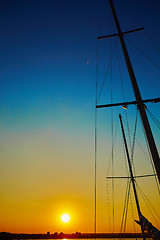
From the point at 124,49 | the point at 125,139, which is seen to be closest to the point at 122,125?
the point at 125,139

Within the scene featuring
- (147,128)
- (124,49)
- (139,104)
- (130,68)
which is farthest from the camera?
(124,49)

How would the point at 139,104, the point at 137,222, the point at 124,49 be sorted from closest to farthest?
the point at 139,104 < the point at 124,49 < the point at 137,222

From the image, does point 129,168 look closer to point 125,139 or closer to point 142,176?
point 142,176

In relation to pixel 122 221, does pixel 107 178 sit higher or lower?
higher

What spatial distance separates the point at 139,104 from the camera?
6.53m

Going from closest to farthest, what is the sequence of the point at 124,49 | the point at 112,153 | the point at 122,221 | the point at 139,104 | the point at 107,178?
the point at 139,104, the point at 124,49, the point at 122,221, the point at 112,153, the point at 107,178

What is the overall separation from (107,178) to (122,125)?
255 inches

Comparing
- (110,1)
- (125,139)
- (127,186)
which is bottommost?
(127,186)

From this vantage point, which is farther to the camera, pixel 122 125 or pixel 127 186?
pixel 122 125

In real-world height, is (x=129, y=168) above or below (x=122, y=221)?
above

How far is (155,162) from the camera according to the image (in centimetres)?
516

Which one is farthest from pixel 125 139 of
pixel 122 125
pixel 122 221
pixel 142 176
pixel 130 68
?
pixel 130 68

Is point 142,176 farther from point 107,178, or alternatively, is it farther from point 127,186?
point 107,178

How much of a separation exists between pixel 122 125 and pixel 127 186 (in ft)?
22.0
